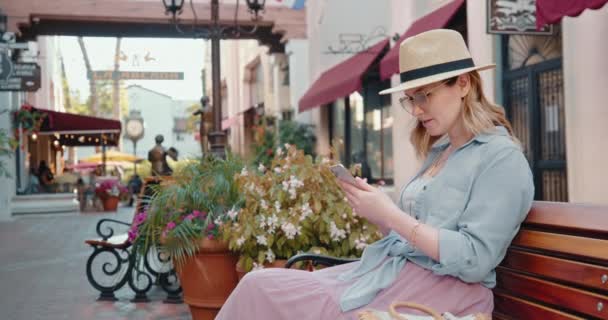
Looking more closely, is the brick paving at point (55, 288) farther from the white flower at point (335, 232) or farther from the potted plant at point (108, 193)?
the potted plant at point (108, 193)

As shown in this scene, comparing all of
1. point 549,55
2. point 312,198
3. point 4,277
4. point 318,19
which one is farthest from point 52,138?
point 312,198

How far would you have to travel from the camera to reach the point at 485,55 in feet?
32.7

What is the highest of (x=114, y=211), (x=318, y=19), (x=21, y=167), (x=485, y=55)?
(x=318, y=19)

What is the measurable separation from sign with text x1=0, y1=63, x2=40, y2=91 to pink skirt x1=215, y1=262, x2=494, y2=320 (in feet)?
43.4

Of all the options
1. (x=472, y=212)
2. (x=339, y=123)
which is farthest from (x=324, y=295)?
(x=339, y=123)

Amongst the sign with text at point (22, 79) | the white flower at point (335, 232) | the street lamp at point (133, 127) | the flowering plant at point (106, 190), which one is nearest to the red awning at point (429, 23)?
the white flower at point (335, 232)

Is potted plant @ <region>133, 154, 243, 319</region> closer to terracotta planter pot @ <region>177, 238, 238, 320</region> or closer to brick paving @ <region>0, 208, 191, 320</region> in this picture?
terracotta planter pot @ <region>177, 238, 238, 320</region>

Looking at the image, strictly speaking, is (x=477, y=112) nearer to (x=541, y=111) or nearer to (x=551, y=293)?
(x=551, y=293)

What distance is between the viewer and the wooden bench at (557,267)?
79.2 inches

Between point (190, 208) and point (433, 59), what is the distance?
11.0 feet

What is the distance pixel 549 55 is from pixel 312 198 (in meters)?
5.39

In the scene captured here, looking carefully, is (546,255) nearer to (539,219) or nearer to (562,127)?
(539,219)

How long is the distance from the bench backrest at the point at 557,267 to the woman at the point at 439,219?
0.10m

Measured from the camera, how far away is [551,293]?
7.28ft
